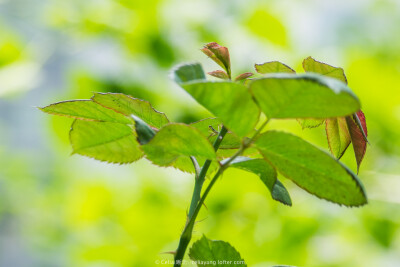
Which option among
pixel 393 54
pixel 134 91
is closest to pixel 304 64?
pixel 134 91

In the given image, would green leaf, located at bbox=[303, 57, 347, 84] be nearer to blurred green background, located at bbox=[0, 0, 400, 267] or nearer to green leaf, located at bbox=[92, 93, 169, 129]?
green leaf, located at bbox=[92, 93, 169, 129]

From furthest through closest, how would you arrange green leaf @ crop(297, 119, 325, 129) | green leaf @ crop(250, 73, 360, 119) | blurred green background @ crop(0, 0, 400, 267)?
blurred green background @ crop(0, 0, 400, 267) → green leaf @ crop(297, 119, 325, 129) → green leaf @ crop(250, 73, 360, 119)

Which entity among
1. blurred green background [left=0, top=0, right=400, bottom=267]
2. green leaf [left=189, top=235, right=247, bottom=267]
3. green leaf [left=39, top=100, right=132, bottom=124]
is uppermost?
green leaf [left=39, top=100, right=132, bottom=124]

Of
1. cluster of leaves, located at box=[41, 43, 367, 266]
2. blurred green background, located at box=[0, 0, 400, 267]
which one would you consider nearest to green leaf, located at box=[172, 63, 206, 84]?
cluster of leaves, located at box=[41, 43, 367, 266]

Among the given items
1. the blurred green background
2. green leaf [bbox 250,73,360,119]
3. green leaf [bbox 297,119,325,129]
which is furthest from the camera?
the blurred green background

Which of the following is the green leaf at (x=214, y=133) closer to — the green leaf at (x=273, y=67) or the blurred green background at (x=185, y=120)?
the green leaf at (x=273, y=67)

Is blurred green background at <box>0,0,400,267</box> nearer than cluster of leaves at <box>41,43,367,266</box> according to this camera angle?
No

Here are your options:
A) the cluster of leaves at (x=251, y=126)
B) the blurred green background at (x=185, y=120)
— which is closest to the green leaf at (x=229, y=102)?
the cluster of leaves at (x=251, y=126)

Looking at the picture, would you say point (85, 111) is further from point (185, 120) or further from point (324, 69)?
point (185, 120)
